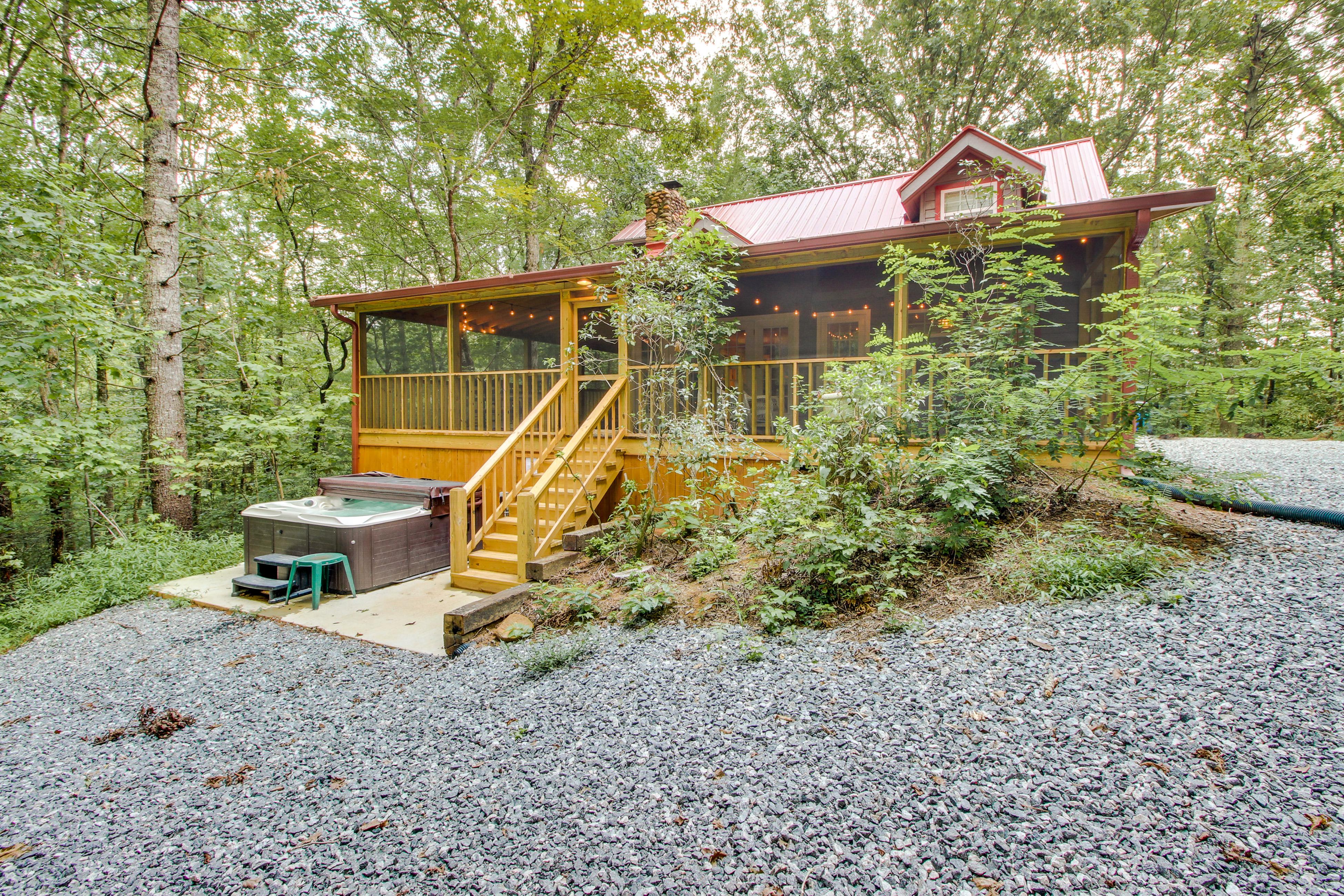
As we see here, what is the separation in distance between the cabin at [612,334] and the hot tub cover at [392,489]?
15.8 inches

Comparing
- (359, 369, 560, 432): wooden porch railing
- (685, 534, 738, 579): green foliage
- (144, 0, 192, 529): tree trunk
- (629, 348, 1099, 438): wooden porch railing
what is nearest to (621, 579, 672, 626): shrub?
(685, 534, 738, 579): green foliage

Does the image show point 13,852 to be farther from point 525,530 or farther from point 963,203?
point 963,203

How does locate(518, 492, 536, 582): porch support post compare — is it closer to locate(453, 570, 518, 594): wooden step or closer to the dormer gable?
locate(453, 570, 518, 594): wooden step

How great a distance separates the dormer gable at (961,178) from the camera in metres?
6.94

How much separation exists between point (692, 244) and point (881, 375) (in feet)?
7.57

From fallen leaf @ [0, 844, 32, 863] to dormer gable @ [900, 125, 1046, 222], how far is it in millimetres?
8512

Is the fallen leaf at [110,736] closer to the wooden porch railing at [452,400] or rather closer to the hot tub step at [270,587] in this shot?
the hot tub step at [270,587]

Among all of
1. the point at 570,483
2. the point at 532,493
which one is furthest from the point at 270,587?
the point at 570,483

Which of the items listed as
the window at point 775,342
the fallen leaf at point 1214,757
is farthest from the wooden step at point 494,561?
the window at point 775,342

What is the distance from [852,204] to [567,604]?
8.95 meters

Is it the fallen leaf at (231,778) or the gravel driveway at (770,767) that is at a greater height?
the gravel driveway at (770,767)

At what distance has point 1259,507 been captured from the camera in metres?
4.12

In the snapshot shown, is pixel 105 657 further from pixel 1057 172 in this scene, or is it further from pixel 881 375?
pixel 1057 172

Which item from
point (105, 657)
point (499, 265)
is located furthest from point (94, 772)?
point (499, 265)
